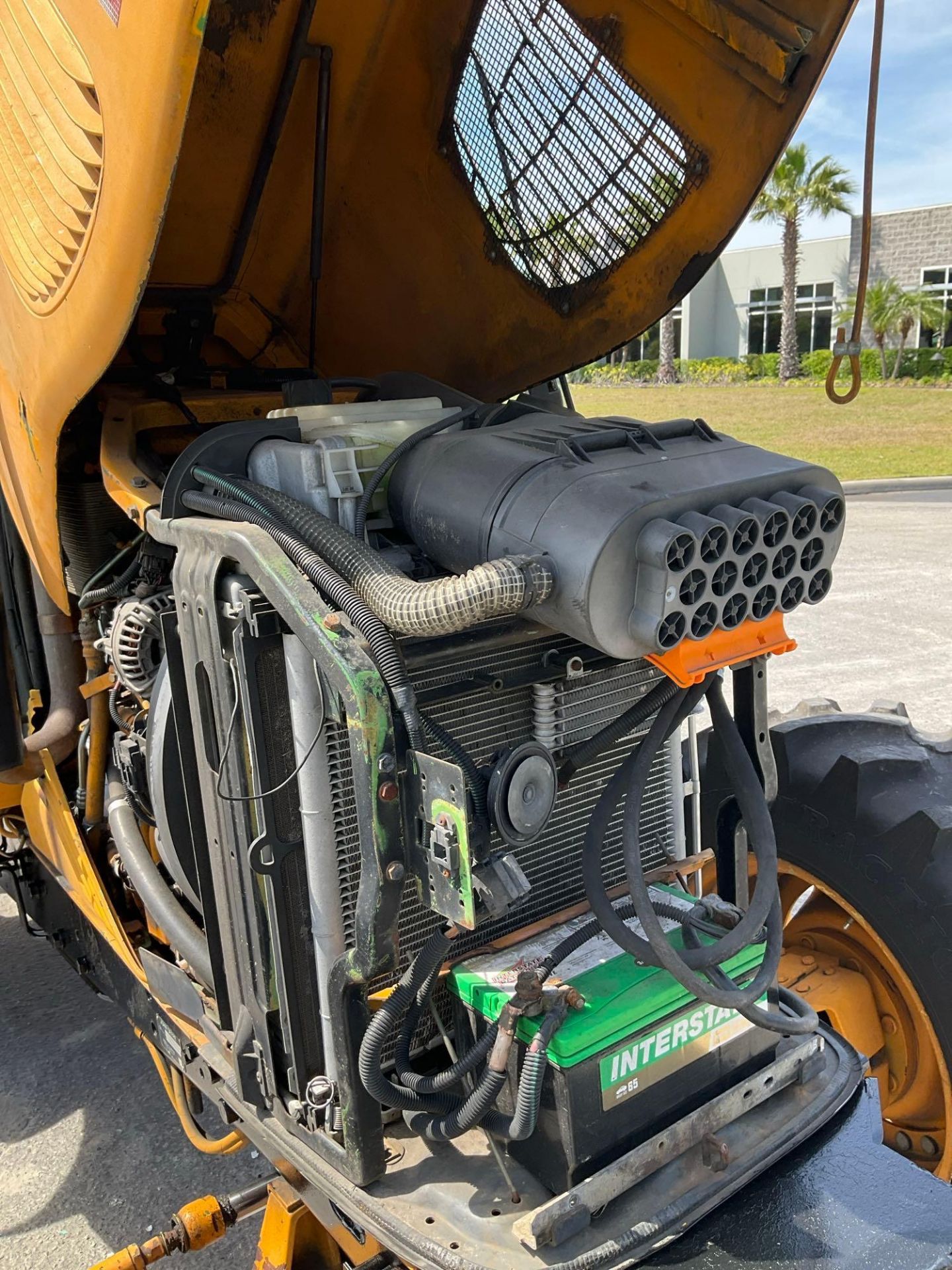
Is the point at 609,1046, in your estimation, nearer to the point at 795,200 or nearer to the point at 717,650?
the point at 717,650

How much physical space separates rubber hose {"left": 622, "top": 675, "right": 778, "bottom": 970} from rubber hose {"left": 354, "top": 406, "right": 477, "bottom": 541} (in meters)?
0.61

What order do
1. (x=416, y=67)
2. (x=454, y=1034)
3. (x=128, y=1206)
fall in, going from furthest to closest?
1. (x=128, y=1206)
2. (x=416, y=67)
3. (x=454, y=1034)

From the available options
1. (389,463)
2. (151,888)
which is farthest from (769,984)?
(151,888)

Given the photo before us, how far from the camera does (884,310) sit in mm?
31859

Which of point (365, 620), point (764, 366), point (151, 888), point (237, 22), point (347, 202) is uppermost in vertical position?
point (237, 22)

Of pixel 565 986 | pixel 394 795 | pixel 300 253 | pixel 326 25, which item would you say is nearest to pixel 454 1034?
pixel 565 986

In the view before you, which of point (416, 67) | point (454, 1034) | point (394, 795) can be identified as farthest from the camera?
point (416, 67)

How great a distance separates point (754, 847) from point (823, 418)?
68.0 feet

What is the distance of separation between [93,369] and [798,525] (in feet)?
3.99

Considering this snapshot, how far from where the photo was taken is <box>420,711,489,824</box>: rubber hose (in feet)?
5.72

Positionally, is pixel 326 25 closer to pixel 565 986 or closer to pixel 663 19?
pixel 663 19

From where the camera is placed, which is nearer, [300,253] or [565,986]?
[565,986]

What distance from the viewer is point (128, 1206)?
9.51ft

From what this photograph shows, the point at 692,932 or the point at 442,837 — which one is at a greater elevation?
the point at 442,837
